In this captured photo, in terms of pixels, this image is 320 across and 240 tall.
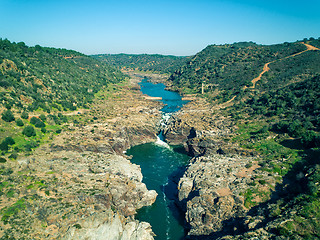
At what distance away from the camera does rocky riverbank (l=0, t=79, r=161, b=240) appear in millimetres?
37969

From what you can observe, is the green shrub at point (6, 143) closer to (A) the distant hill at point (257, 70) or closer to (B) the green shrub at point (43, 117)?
(B) the green shrub at point (43, 117)

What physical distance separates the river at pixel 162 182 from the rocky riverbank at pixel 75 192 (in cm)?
290

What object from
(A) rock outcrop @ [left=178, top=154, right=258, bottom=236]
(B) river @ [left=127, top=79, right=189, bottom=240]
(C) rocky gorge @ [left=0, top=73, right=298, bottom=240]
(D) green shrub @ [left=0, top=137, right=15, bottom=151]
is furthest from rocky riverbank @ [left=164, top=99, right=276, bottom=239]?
(D) green shrub @ [left=0, top=137, right=15, bottom=151]

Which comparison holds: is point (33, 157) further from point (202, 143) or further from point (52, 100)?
point (202, 143)

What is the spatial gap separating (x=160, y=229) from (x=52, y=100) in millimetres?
76953

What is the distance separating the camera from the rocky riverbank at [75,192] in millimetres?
37969

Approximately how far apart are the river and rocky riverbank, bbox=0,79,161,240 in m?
2.90

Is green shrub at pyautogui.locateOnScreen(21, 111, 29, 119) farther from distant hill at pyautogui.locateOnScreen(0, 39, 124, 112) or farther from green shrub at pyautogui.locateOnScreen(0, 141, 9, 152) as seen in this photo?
green shrub at pyautogui.locateOnScreen(0, 141, 9, 152)

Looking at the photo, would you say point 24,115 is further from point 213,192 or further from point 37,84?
point 213,192

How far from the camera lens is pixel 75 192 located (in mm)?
46375

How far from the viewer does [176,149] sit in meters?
86.6

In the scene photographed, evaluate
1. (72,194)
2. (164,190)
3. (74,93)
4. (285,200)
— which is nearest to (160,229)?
(164,190)

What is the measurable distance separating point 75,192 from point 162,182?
25.5 metres

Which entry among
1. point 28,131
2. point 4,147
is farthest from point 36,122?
point 4,147
